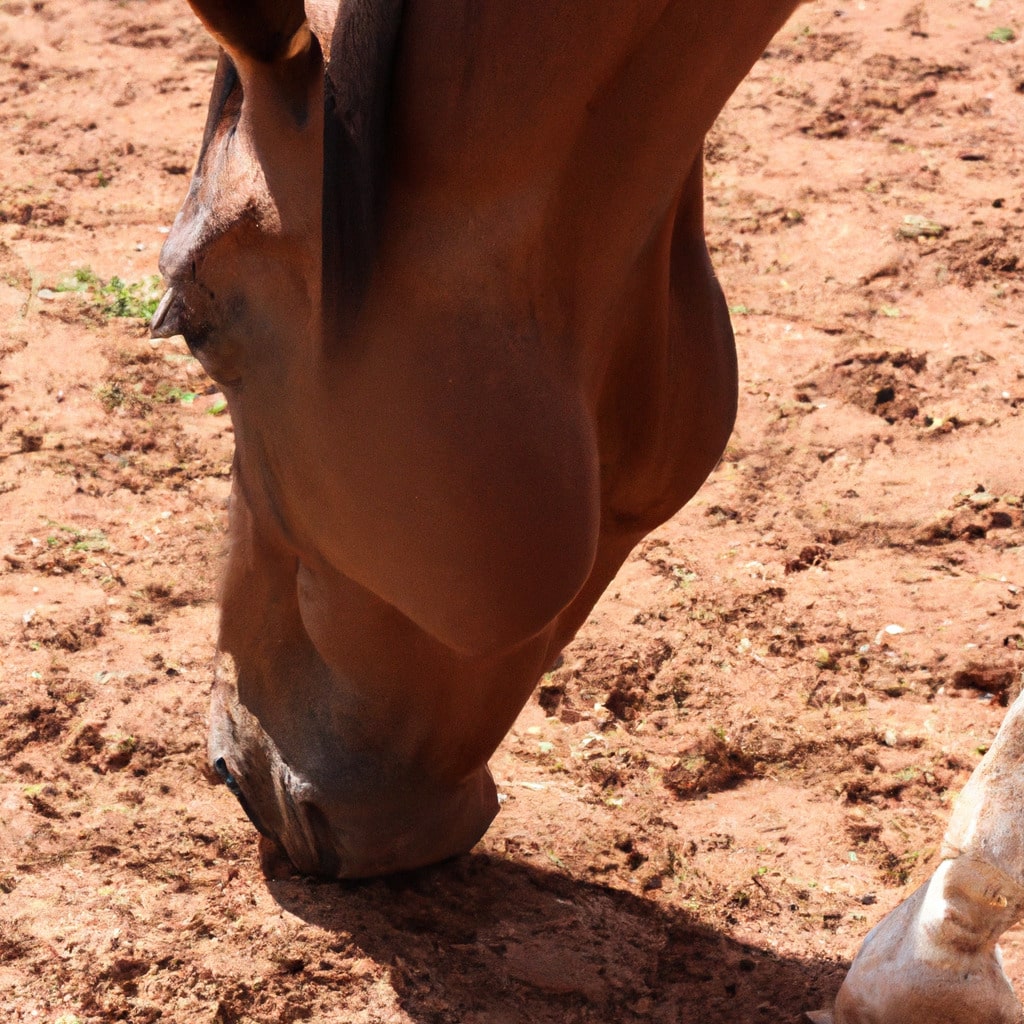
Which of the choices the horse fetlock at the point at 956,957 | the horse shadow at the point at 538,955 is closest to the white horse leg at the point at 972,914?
the horse fetlock at the point at 956,957

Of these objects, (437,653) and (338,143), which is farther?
(437,653)

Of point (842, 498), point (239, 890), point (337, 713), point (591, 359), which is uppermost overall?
point (591, 359)

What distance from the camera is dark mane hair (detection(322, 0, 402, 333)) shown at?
4.28ft

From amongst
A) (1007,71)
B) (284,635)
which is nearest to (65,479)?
(284,635)

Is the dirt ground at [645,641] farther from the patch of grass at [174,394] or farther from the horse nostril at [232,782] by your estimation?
the horse nostril at [232,782]

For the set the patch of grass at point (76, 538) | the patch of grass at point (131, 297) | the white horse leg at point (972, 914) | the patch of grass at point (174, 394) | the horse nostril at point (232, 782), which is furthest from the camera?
the patch of grass at point (131, 297)

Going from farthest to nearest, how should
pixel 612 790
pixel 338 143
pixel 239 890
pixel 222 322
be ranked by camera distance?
1. pixel 612 790
2. pixel 239 890
3. pixel 222 322
4. pixel 338 143

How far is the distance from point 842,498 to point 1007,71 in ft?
9.04

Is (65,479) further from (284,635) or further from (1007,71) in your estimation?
(1007,71)

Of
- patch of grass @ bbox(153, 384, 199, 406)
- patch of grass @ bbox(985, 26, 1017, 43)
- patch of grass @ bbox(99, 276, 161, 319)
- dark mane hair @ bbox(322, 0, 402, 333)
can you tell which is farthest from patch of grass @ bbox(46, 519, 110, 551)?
patch of grass @ bbox(985, 26, 1017, 43)

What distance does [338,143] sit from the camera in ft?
4.28

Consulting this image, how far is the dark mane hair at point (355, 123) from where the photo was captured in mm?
1306

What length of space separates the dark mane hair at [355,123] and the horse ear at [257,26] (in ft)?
0.13

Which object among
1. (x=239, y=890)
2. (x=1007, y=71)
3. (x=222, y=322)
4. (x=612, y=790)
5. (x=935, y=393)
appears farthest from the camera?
(x=1007, y=71)
